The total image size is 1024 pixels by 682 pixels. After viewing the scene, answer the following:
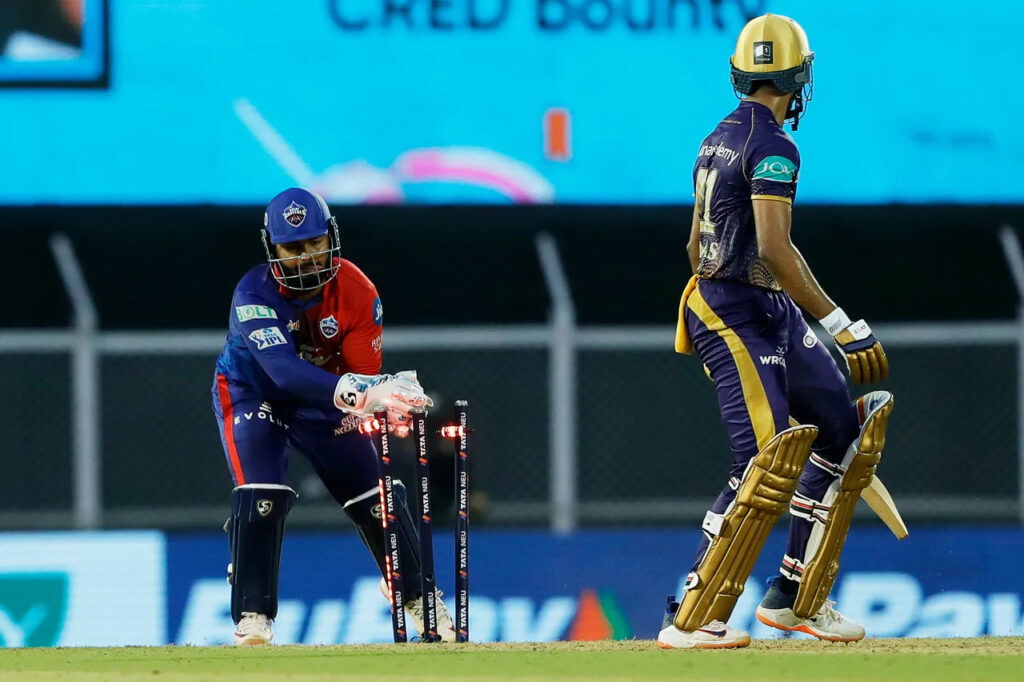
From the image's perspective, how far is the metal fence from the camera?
12.5 m

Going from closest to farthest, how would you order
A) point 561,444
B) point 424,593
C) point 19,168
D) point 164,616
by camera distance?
point 424,593
point 164,616
point 561,444
point 19,168

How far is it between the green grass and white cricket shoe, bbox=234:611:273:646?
355 millimetres

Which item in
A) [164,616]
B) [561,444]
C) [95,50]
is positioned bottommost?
[164,616]

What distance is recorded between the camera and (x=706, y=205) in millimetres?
6211

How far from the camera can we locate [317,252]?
6770 mm

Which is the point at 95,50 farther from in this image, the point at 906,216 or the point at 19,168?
the point at 906,216

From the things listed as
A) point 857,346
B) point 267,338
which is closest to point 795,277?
point 857,346

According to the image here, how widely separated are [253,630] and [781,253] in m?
2.33

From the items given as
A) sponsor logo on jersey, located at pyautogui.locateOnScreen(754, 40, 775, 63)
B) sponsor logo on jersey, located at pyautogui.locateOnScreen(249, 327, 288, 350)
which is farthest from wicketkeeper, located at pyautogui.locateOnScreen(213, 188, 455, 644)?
sponsor logo on jersey, located at pyautogui.locateOnScreen(754, 40, 775, 63)

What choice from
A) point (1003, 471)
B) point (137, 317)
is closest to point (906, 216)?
point (1003, 471)

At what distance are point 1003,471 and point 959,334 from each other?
1.29 metres

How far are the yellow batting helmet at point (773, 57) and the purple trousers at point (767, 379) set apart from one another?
2.16 ft

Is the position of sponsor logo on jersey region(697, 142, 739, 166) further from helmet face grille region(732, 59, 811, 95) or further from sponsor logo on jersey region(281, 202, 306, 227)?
sponsor logo on jersey region(281, 202, 306, 227)

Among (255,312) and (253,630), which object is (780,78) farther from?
(253,630)
